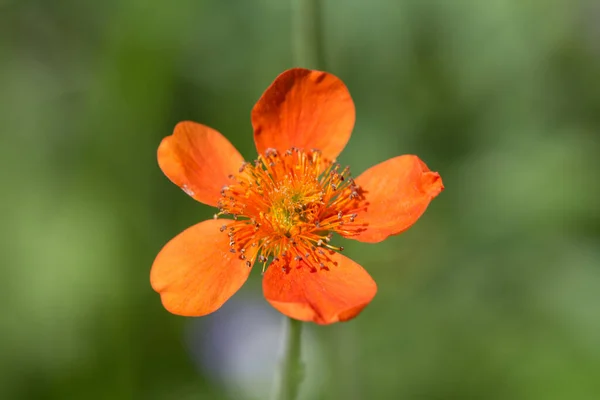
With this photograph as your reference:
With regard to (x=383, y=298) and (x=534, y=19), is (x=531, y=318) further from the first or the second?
(x=534, y=19)

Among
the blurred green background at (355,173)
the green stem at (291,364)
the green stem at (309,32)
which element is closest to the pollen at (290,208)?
the green stem at (291,364)

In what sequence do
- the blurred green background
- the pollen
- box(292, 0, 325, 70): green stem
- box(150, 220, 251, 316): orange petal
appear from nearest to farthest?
1. box(150, 220, 251, 316): orange petal
2. the pollen
3. box(292, 0, 325, 70): green stem
4. the blurred green background

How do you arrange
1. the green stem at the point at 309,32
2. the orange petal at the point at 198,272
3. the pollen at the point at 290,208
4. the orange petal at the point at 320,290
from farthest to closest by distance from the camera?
the green stem at the point at 309,32
the pollen at the point at 290,208
the orange petal at the point at 198,272
the orange petal at the point at 320,290

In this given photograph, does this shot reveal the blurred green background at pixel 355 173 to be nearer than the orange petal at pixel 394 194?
No

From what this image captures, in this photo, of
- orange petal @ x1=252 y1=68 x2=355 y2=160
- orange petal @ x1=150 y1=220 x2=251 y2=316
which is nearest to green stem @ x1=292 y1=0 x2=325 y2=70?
orange petal @ x1=252 y1=68 x2=355 y2=160

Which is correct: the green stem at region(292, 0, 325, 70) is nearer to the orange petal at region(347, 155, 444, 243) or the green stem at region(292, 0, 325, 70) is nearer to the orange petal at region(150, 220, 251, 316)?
the orange petal at region(347, 155, 444, 243)

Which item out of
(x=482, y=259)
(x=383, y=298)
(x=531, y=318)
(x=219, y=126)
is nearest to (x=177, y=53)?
(x=219, y=126)

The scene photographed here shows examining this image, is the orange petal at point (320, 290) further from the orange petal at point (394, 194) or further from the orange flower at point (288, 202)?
Answer: the orange petal at point (394, 194)
